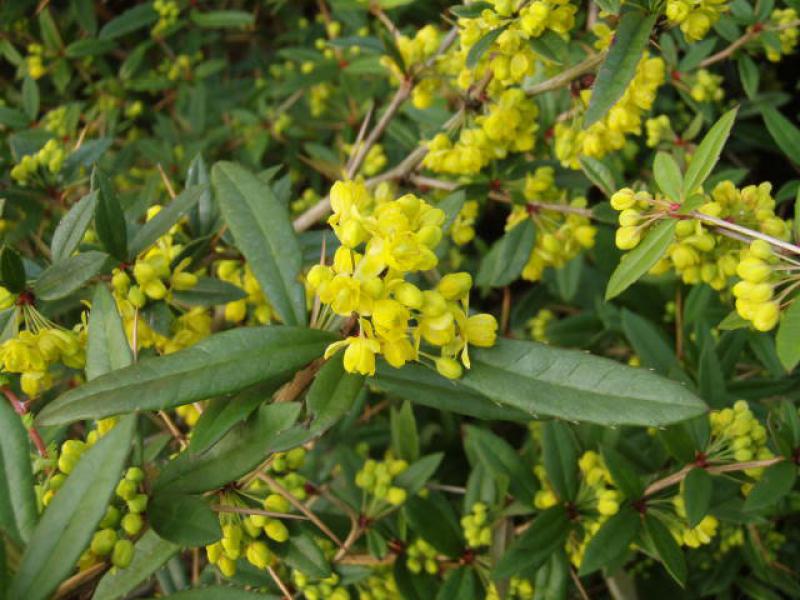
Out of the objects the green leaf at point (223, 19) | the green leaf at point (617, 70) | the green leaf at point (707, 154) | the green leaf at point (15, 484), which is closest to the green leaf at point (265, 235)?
the green leaf at point (15, 484)

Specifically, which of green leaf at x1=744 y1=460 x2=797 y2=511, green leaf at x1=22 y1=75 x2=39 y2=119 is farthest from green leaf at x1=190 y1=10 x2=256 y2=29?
green leaf at x1=744 y1=460 x2=797 y2=511

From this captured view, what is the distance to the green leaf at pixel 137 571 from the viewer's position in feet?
3.64

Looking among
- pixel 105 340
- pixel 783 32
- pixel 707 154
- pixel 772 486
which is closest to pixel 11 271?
pixel 105 340

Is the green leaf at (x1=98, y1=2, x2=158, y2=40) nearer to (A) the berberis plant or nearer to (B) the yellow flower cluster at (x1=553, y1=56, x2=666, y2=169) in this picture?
(A) the berberis plant

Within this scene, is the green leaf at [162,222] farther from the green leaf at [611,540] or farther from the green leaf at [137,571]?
the green leaf at [611,540]

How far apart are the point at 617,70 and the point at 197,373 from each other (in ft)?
2.74

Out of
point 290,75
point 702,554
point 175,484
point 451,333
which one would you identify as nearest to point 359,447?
point 702,554

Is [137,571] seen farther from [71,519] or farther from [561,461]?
[561,461]

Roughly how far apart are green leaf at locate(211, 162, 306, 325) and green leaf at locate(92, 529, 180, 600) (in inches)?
16.0

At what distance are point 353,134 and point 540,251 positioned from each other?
132cm

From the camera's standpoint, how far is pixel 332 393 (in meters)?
1.04

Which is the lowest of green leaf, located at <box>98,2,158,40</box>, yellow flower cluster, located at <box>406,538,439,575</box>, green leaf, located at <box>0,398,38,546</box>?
yellow flower cluster, located at <box>406,538,439,575</box>

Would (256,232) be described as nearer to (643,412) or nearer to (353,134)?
(643,412)

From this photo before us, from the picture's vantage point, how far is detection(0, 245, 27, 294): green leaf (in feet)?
4.02
